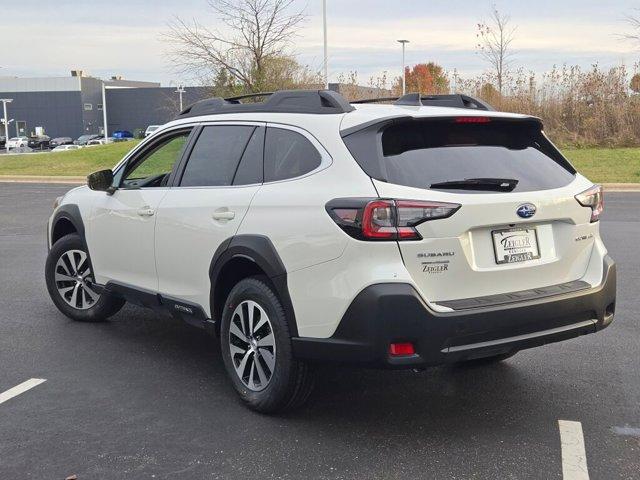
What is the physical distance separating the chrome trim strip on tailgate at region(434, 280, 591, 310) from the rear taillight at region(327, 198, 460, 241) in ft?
1.30

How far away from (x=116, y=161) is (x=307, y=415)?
82.7 feet

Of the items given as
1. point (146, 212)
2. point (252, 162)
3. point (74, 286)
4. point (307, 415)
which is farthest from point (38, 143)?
point (307, 415)

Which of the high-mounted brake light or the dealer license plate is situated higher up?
the high-mounted brake light

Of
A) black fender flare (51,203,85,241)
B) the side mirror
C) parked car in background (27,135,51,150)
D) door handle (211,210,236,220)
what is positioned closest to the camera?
door handle (211,210,236,220)

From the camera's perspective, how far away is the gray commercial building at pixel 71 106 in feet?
307

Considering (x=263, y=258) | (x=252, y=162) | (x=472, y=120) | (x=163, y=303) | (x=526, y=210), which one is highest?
(x=472, y=120)

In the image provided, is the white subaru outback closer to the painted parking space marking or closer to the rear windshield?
the rear windshield

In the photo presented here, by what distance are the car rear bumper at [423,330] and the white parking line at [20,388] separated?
1.92 m

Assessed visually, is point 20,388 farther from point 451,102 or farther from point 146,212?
point 451,102

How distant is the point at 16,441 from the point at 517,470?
8.34 ft

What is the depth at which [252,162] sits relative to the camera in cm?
436

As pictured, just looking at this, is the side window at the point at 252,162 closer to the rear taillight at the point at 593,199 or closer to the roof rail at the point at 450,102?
the roof rail at the point at 450,102

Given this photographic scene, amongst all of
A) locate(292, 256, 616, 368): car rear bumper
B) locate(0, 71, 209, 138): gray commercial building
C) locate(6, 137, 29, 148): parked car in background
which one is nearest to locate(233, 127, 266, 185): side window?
locate(292, 256, 616, 368): car rear bumper

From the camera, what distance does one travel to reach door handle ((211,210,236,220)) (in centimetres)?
423
